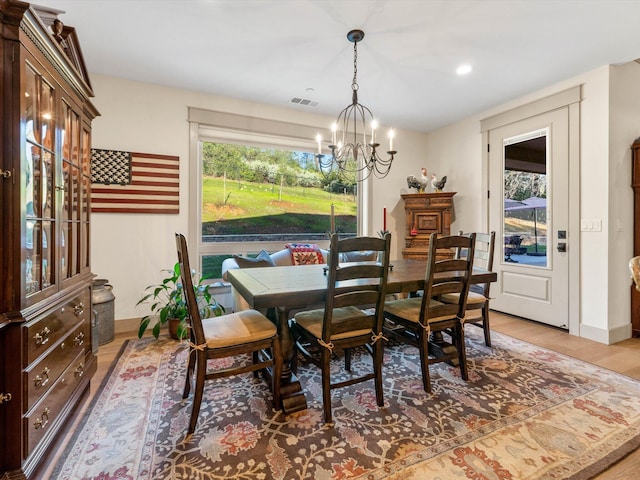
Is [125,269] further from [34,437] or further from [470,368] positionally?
[470,368]

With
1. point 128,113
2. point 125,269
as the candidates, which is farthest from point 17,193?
point 128,113

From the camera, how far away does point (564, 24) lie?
2.39 meters

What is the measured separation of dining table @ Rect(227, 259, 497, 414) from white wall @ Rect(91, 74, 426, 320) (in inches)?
61.5

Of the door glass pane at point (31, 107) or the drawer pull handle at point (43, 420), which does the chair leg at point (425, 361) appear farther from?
the door glass pane at point (31, 107)

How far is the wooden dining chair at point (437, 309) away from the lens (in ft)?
6.69

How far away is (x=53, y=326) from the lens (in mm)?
1569

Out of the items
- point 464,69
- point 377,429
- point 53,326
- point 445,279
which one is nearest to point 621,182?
point 464,69

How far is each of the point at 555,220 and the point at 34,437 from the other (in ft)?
15.0

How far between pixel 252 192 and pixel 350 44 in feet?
7.16

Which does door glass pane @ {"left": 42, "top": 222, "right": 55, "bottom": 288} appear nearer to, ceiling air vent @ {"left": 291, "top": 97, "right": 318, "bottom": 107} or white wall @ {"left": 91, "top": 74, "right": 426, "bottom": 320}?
white wall @ {"left": 91, "top": 74, "right": 426, "bottom": 320}

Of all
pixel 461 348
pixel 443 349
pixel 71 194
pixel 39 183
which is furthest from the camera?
pixel 443 349

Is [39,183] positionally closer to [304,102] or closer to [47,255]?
[47,255]

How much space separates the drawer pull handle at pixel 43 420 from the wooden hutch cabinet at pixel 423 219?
4.13m

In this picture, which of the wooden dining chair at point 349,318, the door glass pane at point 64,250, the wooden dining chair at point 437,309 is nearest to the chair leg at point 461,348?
the wooden dining chair at point 437,309
